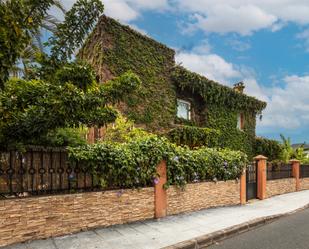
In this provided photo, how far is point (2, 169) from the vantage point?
21.6 feet

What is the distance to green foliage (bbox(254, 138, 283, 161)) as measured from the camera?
23953 millimetres

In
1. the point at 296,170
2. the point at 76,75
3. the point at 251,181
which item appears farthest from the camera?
the point at 296,170

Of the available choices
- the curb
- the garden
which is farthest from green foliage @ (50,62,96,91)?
the curb

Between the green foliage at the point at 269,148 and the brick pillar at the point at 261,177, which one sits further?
the green foliage at the point at 269,148

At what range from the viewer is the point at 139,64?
16234 millimetres

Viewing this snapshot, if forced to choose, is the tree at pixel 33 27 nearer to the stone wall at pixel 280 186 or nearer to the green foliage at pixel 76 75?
the green foliage at pixel 76 75

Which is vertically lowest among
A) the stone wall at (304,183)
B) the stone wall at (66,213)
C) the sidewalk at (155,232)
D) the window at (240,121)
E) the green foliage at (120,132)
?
the stone wall at (304,183)

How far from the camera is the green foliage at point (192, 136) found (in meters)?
16.6

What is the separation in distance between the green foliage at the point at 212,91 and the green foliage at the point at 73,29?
1042 centimetres

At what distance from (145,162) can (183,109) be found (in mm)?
10501

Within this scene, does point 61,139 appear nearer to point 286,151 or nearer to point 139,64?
point 139,64

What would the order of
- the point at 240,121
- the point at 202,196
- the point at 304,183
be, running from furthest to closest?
the point at 240,121
the point at 304,183
the point at 202,196

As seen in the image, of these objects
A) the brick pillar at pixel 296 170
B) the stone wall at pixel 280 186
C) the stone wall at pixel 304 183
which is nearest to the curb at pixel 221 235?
the stone wall at pixel 280 186

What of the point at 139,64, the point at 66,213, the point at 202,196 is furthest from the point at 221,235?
the point at 139,64
